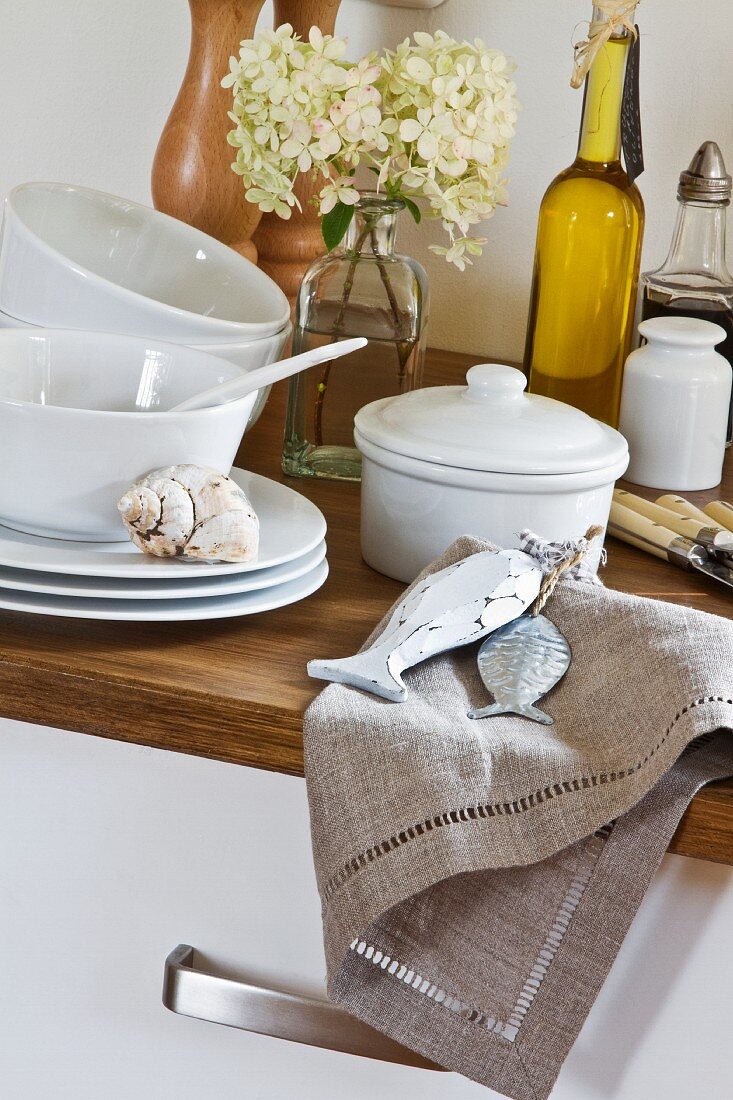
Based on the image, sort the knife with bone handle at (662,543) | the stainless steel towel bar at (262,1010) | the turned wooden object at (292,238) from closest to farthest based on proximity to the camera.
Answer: the stainless steel towel bar at (262,1010)
the knife with bone handle at (662,543)
the turned wooden object at (292,238)

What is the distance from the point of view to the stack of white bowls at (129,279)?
26.7 inches

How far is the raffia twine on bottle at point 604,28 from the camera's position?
0.73 metres

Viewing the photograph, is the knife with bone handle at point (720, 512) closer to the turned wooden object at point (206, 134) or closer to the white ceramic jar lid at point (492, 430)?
the white ceramic jar lid at point (492, 430)

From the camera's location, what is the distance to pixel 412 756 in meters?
0.43

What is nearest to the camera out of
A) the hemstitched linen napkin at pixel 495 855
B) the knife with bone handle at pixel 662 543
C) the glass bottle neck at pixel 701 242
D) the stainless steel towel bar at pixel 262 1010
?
the hemstitched linen napkin at pixel 495 855

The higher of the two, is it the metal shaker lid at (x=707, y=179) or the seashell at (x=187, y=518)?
the metal shaker lid at (x=707, y=179)

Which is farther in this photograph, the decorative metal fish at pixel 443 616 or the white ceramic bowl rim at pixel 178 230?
the white ceramic bowl rim at pixel 178 230

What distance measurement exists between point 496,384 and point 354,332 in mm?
159

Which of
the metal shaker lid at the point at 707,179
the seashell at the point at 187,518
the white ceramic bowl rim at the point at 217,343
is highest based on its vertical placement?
the metal shaker lid at the point at 707,179

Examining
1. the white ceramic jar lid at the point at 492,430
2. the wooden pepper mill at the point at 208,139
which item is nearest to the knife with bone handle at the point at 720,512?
the white ceramic jar lid at the point at 492,430

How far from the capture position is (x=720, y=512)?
28.1 inches

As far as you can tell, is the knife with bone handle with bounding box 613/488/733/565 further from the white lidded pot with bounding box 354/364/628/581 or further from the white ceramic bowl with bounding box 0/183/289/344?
the white ceramic bowl with bounding box 0/183/289/344

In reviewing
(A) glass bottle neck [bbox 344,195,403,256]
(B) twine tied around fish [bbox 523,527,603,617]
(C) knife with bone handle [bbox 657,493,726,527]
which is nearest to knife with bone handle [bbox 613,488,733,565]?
(C) knife with bone handle [bbox 657,493,726,527]

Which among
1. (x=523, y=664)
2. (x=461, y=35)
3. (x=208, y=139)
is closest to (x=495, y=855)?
(x=523, y=664)
